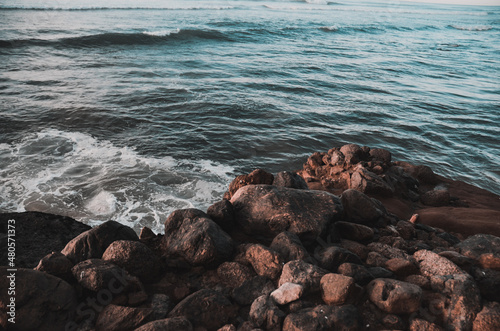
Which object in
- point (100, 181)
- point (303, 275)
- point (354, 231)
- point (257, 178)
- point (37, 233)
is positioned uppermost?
point (303, 275)

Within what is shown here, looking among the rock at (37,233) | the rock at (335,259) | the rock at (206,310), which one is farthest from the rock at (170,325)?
the rock at (37,233)

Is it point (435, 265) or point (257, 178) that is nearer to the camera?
point (435, 265)

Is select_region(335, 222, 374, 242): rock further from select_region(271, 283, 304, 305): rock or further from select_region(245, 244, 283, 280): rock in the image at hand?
select_region(271, 283, 304, 305): rock

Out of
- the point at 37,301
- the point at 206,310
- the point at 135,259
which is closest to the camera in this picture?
the point at 37,301

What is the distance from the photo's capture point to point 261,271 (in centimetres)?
355

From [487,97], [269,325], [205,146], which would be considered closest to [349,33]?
[487,97]

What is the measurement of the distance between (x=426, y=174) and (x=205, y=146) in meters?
5.31

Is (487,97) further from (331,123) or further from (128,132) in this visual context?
(128,132)

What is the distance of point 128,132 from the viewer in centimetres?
1005

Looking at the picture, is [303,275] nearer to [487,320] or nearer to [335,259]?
[335,259]

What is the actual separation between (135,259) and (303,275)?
1621mm

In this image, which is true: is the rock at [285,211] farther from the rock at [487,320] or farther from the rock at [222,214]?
the rock at [487,320]

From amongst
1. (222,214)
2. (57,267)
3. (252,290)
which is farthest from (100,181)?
(252,290)

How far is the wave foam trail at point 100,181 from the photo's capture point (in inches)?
257
